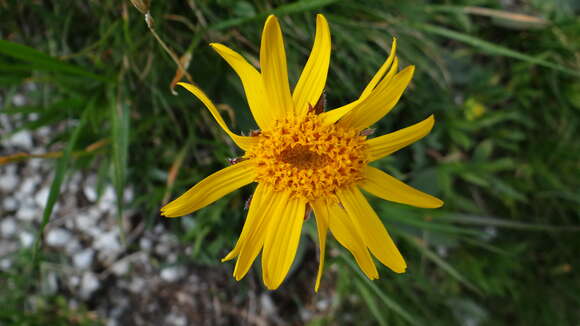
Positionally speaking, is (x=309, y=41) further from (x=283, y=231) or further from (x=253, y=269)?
(x=253, y=269)

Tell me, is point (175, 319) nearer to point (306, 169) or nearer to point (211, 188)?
point (211, 188)

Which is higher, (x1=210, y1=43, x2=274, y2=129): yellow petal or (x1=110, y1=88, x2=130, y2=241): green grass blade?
(x1=210, y1=43, x2=274, y2=129): yellow petal

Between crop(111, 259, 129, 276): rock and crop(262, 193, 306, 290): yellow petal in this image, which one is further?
crop(111, 259, 129, 276): rock

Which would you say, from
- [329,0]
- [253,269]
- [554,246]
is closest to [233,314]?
[253,269]

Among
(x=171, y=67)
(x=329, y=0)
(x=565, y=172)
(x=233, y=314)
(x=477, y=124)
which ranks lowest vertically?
(x=233, y=314)

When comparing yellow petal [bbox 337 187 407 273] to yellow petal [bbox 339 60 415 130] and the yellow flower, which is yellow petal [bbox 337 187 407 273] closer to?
the yellow flower

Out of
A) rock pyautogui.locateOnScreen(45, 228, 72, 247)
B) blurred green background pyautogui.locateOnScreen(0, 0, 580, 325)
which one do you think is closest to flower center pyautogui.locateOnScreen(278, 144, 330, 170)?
blurred green background pyautogui.locateOnScreen(0, 0, 580, 325)

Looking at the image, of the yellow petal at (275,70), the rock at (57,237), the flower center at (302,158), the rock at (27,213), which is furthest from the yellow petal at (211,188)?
the rock at (27,213)
